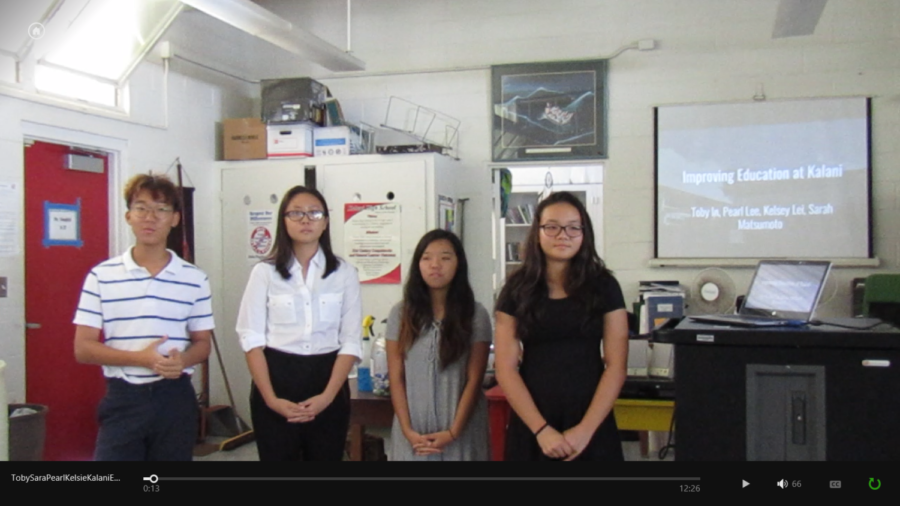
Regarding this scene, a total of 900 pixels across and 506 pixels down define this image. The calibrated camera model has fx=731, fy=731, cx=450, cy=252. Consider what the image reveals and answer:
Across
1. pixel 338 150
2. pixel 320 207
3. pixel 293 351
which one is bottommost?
pixel 293 351

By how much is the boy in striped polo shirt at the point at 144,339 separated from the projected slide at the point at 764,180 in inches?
133

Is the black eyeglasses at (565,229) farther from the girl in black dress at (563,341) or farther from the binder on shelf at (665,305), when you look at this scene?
the binder on shelf at (665,305)

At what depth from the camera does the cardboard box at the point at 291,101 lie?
14.4ft

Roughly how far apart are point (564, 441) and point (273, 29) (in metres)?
2.57

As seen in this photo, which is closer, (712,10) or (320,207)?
(320,207)

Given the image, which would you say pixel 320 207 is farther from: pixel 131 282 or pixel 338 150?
pixel 338 150

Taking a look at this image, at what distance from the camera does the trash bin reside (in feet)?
8.86

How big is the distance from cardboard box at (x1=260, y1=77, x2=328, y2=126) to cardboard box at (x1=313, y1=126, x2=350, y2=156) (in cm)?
9

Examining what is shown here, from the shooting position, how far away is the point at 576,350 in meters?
1.72

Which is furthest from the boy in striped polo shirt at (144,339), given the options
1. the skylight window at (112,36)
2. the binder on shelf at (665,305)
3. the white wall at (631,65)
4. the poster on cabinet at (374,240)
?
the white wall at (631,65)

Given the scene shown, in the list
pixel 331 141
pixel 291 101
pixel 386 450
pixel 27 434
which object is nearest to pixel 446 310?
pixel 386 450

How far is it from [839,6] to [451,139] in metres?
2.44

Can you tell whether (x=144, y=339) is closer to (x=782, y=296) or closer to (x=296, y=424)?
(x=296, y=424)

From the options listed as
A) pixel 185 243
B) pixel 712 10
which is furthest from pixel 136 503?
pixel 712 10
